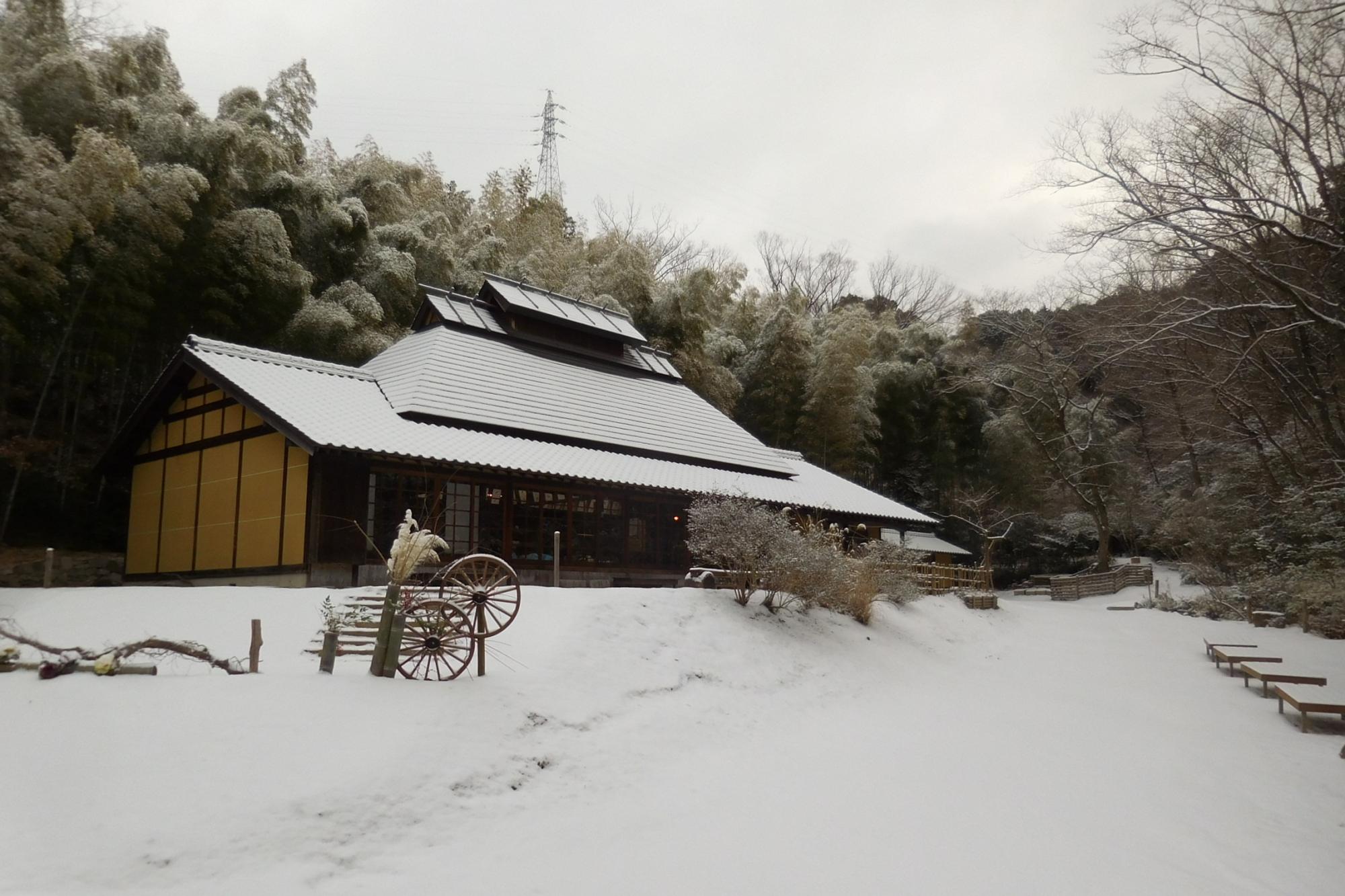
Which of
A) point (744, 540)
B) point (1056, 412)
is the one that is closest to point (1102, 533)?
point (1056, 412)

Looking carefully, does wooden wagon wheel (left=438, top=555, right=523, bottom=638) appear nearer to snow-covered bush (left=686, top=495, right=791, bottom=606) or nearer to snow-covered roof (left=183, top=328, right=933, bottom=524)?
snow-covered bush (left=686, top=495, right=791, bottom=606)

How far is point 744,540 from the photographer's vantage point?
10.9 metres

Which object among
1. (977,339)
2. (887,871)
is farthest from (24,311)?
(977,339)

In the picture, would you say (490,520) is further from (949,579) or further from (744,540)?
(949,579)

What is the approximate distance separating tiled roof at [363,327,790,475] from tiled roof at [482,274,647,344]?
70cm

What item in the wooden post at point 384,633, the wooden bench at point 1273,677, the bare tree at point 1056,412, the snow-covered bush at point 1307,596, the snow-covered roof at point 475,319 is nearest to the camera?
the wooden post at point 384,633

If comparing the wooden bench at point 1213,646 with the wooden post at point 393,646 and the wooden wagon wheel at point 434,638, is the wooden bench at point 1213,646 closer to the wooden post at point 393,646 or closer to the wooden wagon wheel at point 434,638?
the wooden wagon wheel at point 434,638

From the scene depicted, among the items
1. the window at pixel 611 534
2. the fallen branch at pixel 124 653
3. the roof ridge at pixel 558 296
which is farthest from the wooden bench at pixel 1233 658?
the roof ridge at pixel 558 296

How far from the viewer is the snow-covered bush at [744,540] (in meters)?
11.0

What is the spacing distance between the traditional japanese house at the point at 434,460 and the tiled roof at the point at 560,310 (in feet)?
0.20

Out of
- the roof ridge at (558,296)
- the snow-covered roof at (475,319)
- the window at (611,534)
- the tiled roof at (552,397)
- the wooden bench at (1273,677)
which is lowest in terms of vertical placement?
the wooden bench at (1273,677)

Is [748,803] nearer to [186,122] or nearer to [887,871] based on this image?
[887,871]

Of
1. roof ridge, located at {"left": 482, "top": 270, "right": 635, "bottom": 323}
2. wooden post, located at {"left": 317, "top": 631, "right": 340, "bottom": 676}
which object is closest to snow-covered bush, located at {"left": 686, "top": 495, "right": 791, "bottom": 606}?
wooden post, located at {"left": 317, "top": 631, "right": 340, "bottom": 676}

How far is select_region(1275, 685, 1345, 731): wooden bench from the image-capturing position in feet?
28.4
